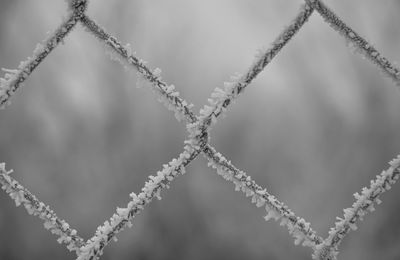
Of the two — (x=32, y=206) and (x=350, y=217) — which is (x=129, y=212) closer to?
(x=32, y=206)

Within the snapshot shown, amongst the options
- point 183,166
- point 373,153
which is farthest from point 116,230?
point 373,153

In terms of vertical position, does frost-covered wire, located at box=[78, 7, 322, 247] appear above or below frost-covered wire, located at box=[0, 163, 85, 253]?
above

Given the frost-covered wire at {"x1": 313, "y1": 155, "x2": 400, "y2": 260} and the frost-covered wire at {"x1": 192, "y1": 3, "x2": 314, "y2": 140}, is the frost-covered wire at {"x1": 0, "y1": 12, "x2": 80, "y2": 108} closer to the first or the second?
the frost-covered wire at {"x1": 192, "y1": 3, "x2": 314, "y2": 140}

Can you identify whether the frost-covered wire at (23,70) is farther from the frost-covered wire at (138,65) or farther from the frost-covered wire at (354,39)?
the frost-covered wire at (354,39)

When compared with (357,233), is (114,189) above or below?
below

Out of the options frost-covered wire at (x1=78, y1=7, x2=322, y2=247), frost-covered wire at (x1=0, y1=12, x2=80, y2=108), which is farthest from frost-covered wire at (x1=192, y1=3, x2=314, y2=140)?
frost-covered wire at (x1=0, y1=12, x2=80, y2=108)

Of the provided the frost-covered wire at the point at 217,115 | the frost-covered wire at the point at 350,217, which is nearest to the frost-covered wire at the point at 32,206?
the frost-covered wire at the point at 217,115

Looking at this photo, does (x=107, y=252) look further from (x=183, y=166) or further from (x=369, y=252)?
(x=183, y=166)
